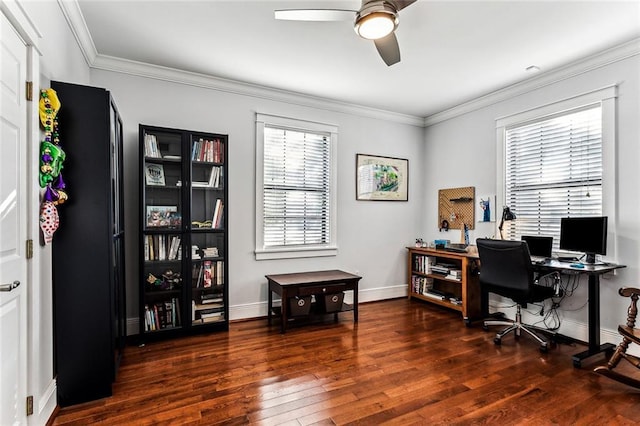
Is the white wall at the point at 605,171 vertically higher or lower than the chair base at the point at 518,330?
higher

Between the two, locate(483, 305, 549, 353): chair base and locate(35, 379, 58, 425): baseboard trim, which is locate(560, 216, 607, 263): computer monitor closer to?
locate(483, 305, 549, 353): chair base

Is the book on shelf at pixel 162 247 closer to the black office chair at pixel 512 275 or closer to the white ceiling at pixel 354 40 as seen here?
the white ceiling at pixel 354 40

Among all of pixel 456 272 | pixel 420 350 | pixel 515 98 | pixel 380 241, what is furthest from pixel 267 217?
pixel 515 98

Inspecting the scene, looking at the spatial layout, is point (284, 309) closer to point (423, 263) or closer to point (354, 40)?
point (423, 263)

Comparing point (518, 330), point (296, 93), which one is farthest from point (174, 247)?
point (518, 330)

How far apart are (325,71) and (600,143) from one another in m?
2.80

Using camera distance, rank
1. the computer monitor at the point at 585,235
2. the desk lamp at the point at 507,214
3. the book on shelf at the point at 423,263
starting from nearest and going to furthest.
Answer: the computer monitor at the point at 585,235
the desk lamp at the point at 507,214
the book on shelf at the point at 423,263

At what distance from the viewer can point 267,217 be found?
4.03 metres

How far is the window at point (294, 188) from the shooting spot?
13.0 ft

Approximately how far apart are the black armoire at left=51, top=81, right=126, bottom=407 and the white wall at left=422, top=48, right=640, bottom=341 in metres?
4.11

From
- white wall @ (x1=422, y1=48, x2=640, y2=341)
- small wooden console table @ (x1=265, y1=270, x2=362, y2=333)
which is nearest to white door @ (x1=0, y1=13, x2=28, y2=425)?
small wooden console table @ (x1=265, y1=270, x2=362, y2=333)

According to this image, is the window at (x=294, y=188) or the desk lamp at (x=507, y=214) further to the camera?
the window at (x=294, y=188)

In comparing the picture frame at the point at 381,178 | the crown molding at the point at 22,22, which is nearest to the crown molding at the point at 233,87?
the picture frame at the point at 381,178

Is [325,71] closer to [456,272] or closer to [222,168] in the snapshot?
Result: [222,168]
